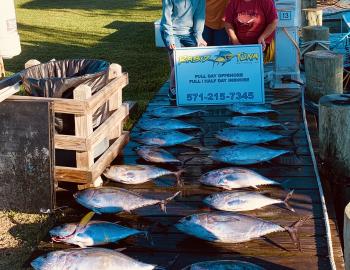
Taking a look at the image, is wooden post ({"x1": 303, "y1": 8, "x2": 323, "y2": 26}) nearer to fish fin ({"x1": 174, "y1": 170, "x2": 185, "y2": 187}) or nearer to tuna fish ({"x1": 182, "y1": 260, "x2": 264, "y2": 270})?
fish fin ({"x1": 174, "y1": 170, "x2": 185, "y2": 187})

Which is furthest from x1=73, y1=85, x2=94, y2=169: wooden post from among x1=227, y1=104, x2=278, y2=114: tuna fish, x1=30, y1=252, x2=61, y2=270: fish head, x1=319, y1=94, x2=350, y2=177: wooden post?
x1=227, y1=104, x2=278, y2=114: tuna fish

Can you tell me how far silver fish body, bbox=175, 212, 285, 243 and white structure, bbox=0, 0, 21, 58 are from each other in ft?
9.99

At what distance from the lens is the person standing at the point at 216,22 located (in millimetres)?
6848

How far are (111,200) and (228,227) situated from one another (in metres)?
0.85

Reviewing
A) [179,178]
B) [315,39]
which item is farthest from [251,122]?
[315,39]

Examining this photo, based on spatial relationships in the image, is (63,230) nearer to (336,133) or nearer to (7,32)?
(336,133)

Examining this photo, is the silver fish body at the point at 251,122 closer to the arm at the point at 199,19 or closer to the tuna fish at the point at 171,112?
the tuna fish at the point at 171,112

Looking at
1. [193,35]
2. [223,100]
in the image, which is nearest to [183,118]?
[223,100]

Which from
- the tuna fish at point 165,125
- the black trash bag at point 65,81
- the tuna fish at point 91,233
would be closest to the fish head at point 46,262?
the tuna fish at point 91,233

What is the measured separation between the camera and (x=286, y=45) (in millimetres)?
6766

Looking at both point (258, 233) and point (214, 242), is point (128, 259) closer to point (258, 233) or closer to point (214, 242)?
point (214, 242)

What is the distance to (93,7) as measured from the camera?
21.6 meters

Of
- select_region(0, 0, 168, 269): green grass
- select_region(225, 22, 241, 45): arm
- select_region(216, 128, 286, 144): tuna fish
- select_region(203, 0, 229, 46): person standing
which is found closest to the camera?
select_region(0, 0, 168, 269): green grass

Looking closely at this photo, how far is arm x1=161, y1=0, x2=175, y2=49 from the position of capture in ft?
19.5
